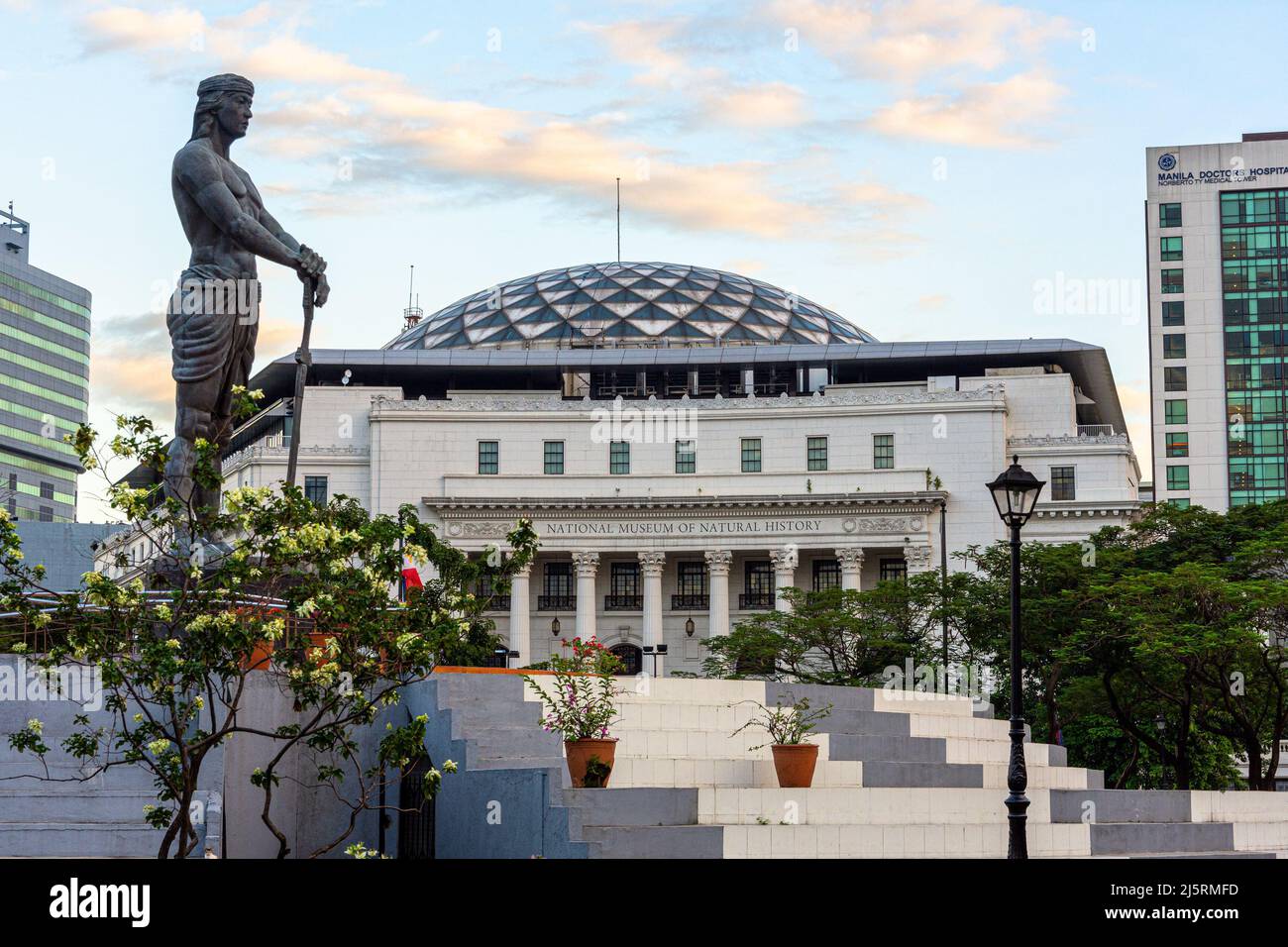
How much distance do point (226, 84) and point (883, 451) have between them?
264ft

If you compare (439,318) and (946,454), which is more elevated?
(439,318)

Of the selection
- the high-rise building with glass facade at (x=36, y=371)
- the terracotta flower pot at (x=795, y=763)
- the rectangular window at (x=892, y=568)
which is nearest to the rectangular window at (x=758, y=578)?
the rectangular window at (x=892, y=568)

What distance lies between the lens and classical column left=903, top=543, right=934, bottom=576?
97.5 m

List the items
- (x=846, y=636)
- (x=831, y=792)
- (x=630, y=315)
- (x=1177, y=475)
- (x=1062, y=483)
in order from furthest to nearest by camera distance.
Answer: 1. (x=1177, y=475)
2. (x=630, y=315)
3. (x=1062, y=483)
4. (x=846, y=636)
5. (x=831, y=792)

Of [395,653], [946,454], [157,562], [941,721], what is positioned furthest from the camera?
[946,454]

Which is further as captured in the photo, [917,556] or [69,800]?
[917,556]

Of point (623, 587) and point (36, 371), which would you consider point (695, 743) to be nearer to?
point (623, 587)

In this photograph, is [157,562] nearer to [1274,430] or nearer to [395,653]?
[395,653]

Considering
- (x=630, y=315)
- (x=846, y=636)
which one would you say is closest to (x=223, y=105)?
(x=846, y=636)

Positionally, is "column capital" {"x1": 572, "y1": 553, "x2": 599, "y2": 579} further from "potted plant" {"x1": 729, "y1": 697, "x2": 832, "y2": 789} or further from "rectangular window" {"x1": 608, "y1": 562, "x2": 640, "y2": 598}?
"potted plant" {"x1": 729, "y1": 697, "x2": 832, "y2": 789}

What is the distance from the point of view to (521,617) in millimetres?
100250
